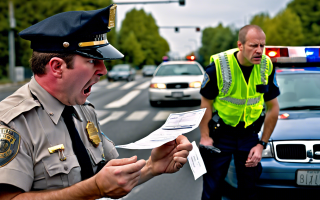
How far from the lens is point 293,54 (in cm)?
364

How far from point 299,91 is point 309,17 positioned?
54.9 m

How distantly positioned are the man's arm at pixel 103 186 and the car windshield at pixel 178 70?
12532mm

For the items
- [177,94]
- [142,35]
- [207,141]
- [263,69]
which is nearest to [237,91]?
[263,69]

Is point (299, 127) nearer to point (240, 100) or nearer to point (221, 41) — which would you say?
point (240, 100)

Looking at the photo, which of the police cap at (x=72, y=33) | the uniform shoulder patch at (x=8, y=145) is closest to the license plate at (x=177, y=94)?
the police cap at (x=72, y=33)

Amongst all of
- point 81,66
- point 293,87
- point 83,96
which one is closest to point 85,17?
point 81,66

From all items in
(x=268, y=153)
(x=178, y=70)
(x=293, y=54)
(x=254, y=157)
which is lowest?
(x=178, y=70)

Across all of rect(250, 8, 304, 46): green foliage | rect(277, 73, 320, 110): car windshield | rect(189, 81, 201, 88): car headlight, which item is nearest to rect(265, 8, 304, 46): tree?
rect(250, 8, 304, 46): green foliage

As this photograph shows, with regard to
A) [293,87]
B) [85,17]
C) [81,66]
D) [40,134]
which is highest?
[85,17]

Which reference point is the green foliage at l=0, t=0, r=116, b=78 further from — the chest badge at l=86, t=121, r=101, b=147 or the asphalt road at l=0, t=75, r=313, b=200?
the chest badge at l=86, t=121, r=101, b=147

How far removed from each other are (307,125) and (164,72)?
34.0 feet

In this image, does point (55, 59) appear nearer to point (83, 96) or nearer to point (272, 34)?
point (83, 96)

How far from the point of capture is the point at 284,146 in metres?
3.73

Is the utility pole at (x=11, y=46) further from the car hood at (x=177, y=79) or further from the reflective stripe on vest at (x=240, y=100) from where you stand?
the reflective stripe on vest at (x=240, y=100)
